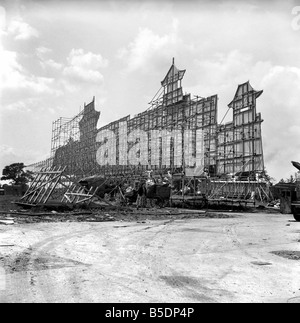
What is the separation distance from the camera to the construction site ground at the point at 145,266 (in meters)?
4.19

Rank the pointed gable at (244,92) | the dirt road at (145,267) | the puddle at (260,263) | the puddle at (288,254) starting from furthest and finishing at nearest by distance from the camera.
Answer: the pointed gable at (244,92)
the puddle at (288,254)
the puddle at (260,263)
the dirt road at (145,267)

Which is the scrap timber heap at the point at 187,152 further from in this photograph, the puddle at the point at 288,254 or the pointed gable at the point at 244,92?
the puddle at the point at 288,254

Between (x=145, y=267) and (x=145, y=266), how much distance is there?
0.07 metres

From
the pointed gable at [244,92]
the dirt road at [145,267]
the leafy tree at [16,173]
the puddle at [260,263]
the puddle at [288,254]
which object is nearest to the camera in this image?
the dirt road at [145,267]

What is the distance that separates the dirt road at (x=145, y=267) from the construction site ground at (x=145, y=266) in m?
0.01

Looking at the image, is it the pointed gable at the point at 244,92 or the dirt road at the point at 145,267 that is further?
the pointed gable at the point at 244,92

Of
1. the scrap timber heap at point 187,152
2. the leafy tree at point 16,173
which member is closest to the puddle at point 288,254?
the scrap timber heap at point 187,152

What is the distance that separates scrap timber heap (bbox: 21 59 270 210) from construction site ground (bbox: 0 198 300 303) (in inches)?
505

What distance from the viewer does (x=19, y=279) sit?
4707 millimetres

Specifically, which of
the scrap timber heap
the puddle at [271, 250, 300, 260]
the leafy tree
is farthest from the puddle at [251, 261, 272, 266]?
the leafy tree

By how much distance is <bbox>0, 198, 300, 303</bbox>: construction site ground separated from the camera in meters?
4.19

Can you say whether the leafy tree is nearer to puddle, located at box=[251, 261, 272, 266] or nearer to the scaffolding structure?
the scaffolding structure

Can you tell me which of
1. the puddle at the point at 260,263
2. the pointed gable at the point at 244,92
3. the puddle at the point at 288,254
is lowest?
the puddle at the point at 260,263
